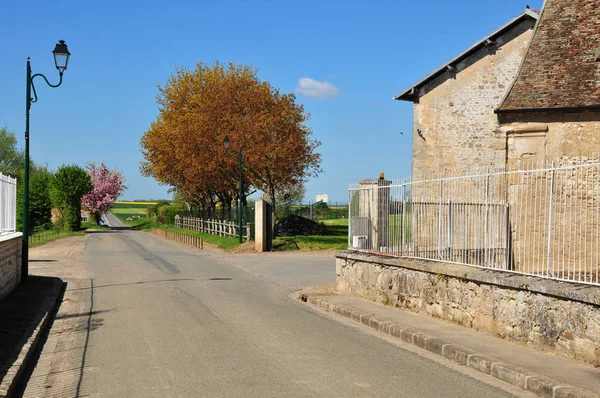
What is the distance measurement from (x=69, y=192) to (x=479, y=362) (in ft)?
191

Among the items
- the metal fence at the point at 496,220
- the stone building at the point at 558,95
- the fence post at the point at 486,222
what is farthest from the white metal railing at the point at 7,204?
the stone building at the point at 558,95

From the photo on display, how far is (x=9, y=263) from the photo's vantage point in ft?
43.8

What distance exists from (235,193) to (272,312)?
34.3 metres

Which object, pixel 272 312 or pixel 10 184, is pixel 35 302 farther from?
pixel 272 312

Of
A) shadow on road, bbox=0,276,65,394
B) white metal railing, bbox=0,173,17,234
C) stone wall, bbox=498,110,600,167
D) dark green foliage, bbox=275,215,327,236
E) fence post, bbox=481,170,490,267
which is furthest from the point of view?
dark green foliage, bbox=275,215,327,236

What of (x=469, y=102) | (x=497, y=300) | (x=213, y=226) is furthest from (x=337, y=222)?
(x=497, y=300)

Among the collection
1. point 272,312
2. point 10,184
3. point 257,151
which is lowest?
point 272,312

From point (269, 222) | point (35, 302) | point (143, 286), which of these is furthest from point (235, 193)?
point (35, 302)

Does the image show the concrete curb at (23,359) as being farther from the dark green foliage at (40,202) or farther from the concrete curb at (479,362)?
the dark green foliage at (40,202)

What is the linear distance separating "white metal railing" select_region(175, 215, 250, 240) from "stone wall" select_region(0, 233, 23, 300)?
17849 mm

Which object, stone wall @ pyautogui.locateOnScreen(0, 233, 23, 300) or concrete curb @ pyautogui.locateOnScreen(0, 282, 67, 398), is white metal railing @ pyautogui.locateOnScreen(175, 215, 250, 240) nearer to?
stone wall @ pyautogui.locateOnScreen(0, 233, 23, 300)

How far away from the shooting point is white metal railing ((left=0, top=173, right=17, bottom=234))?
13568 millimetres

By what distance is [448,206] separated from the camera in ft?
37.0

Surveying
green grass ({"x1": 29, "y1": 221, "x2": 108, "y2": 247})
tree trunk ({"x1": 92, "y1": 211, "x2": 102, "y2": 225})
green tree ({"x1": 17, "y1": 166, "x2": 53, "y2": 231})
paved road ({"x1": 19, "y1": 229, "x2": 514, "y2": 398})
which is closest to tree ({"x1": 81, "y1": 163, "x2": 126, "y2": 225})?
tree trunk ({"x1": 92, "y1": 211, "x2": 102, "y2": 225})
